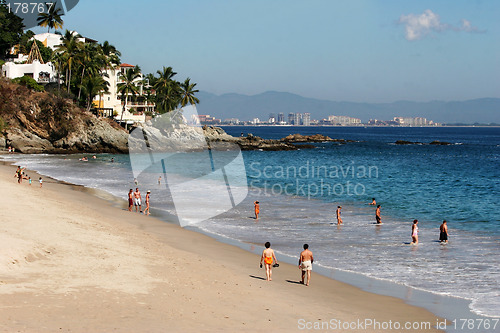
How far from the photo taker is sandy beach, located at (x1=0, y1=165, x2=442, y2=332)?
9891 millimetres

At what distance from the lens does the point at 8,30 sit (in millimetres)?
74312

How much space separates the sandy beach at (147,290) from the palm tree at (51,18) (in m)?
75.5

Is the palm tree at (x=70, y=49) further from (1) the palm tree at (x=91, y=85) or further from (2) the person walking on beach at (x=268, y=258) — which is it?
(2) the person walking on beach at (x=268, y=258)

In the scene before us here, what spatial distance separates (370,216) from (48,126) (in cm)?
5390

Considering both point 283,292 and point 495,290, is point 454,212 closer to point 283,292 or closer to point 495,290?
point 495,290

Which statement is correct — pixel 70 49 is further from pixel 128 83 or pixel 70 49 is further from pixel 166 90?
pixel 166 90

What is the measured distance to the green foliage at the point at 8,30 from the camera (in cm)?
7169

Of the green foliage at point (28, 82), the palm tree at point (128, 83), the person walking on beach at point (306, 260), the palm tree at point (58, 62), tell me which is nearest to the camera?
the person walking on beach at point (306, 260)

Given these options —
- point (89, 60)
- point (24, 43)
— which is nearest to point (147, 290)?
point (89, 60)

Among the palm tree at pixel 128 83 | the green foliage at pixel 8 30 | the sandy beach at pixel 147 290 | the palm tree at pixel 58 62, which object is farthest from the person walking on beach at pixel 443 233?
the palm tree at pixel 128 83

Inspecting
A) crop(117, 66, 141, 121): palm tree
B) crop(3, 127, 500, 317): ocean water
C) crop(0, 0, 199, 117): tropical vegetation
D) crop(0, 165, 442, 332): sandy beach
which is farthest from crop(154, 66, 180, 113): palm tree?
crop(0, 165, 442, 332): sandy beach

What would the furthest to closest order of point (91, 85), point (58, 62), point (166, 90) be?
1. point (166, 90)
2. point (91, 85)
3. point (58, 62)

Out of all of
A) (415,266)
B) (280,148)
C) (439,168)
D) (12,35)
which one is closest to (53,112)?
(12,35)

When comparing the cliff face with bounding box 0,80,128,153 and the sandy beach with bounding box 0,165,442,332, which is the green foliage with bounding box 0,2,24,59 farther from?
the sandy beach with bounding box 0,165,442,332
